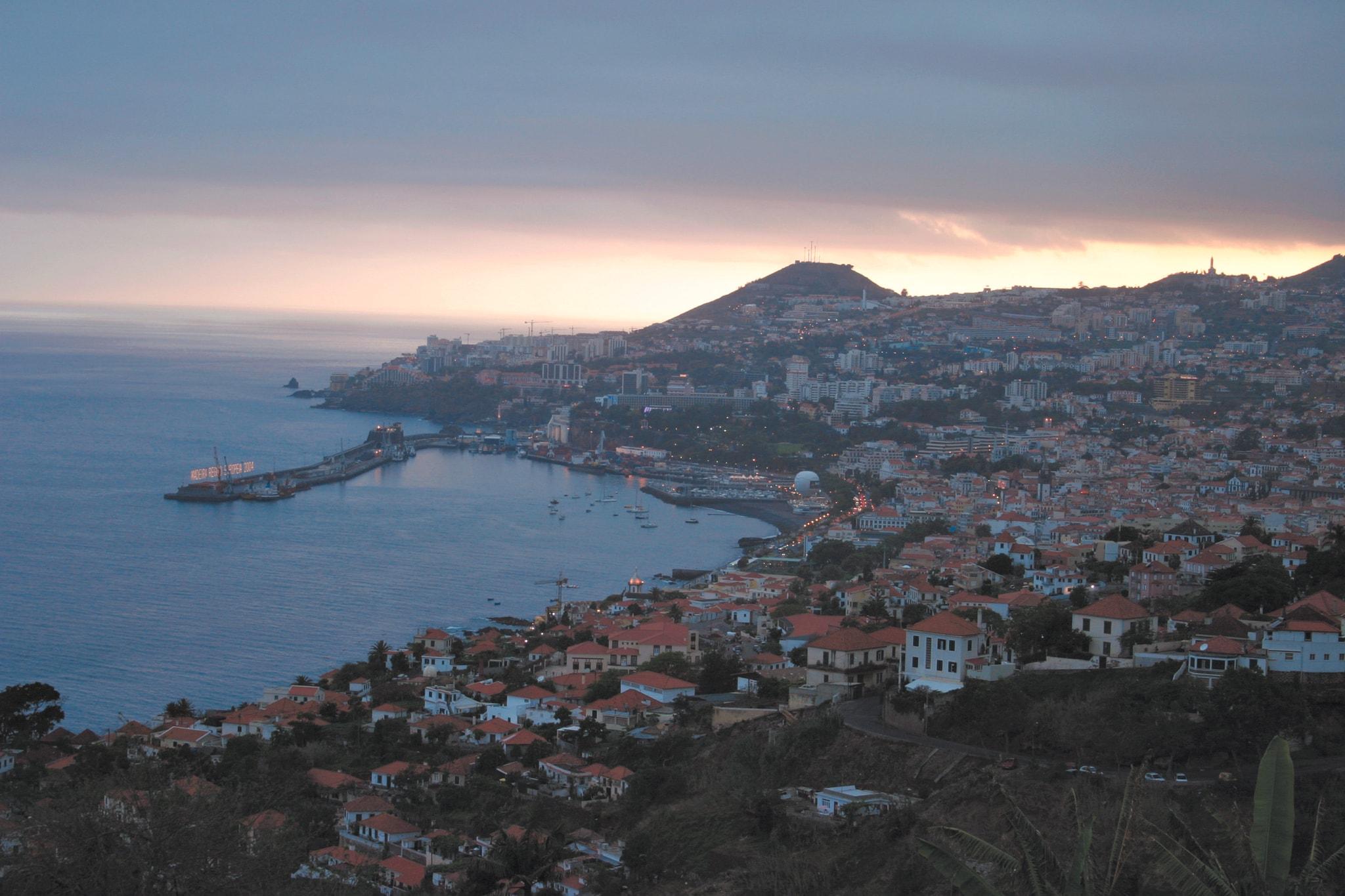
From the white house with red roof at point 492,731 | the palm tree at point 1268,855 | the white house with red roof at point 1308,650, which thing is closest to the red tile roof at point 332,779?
the white house with red roof at point 492,731

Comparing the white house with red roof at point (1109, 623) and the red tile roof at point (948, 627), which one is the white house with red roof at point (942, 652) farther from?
the white house with red roof at point (1109, 623)

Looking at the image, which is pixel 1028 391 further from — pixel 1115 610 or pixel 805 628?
pixel 1115 610

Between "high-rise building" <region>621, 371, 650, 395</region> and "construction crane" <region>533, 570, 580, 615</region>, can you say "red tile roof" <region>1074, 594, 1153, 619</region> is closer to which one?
"construction crane" <region>533, 570, 580, 615</region>

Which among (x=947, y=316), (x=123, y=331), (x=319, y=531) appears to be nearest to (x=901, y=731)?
(x=319, y=531)

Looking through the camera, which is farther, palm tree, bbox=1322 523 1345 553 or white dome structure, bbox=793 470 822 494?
white dome structure, bbox=793 470 822 494

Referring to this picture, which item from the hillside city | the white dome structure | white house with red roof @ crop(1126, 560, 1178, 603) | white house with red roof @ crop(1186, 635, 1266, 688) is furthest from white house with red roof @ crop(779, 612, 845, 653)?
the white dome structure
